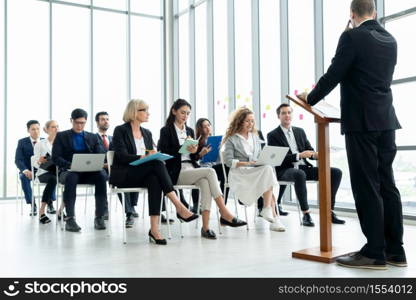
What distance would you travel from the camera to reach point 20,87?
24.8 feet

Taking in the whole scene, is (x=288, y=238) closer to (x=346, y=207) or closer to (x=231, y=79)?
(x=346, y=207)

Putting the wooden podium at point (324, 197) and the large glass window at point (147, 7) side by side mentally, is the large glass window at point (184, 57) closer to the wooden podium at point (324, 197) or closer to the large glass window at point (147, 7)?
the large glass window at point (147, 7)

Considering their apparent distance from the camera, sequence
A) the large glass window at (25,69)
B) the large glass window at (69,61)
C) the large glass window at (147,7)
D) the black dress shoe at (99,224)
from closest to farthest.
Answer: the black dress shoe at (99,224), the large glass window at (25,69), the large glass window at (69,61), the large glass window at (147,7)

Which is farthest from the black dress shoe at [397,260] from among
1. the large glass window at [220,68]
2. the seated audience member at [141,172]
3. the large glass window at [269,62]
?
the large glass window at [220,68]

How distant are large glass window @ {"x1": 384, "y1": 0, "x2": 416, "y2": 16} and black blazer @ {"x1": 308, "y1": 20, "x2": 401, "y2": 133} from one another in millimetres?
2543

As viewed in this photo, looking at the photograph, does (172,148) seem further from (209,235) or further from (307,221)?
(307,221)

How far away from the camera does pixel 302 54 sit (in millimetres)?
6109

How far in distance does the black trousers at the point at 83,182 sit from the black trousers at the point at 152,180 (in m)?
0.84

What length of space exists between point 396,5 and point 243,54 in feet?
9.09

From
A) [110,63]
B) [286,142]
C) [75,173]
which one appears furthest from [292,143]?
[110,63]

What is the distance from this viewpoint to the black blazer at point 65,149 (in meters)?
4.30

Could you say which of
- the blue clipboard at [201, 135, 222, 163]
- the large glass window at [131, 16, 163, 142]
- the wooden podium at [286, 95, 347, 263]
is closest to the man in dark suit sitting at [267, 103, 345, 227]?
the blue clipboard at [201, 135, 222, 163]

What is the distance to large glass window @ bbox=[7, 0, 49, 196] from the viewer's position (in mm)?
7488

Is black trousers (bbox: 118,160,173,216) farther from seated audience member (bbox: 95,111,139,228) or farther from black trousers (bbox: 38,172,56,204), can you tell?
black trousers (bbox: 38,172,56,204)
